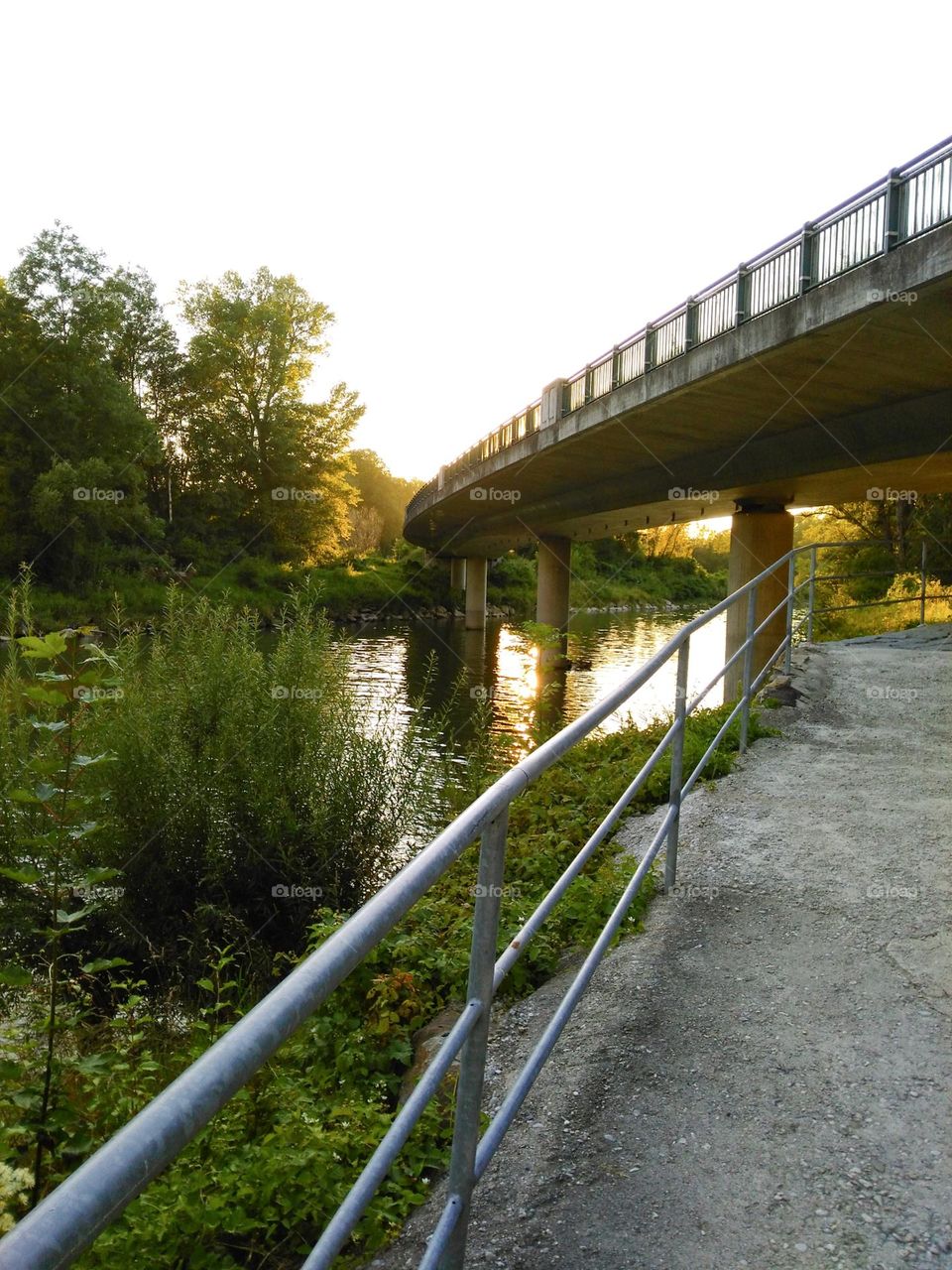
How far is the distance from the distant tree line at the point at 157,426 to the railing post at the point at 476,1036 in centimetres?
3777

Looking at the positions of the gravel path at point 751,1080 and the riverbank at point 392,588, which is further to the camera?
the riverbank at point 392,588

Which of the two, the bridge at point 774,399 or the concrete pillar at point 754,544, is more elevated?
the bridge at point 774,399

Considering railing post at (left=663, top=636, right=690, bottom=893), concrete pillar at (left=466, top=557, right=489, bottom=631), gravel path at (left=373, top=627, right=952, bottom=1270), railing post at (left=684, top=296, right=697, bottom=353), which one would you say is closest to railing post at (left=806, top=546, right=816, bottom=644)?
railing post at (left=684, top=296, right=697, bottom=353)

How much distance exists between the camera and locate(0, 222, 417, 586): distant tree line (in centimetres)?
3894

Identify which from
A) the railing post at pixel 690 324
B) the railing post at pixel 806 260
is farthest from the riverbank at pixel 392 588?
the railing post at pixel 806 260

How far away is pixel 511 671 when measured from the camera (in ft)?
97.9

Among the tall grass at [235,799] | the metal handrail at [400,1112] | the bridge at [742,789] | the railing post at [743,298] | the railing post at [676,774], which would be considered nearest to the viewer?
the metal handrail at [400,1112]

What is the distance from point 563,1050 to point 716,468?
18.0 m

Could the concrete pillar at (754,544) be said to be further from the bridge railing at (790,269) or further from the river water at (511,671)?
the bridge railing at (790,269)

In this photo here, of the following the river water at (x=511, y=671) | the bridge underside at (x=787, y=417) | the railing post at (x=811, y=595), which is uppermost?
the bridge underside at (x=787, y=417)

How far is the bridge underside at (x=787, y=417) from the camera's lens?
38.1 feet

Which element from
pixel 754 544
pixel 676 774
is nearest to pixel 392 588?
pixel 754 544

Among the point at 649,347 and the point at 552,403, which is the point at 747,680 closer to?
the point at 649,347

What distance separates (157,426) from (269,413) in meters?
6.49
